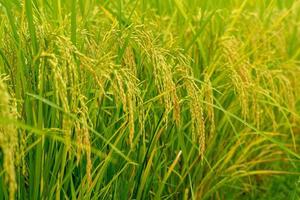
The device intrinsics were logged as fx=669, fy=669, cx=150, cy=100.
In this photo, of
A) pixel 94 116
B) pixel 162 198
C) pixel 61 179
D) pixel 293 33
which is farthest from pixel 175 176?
pixel 293 33

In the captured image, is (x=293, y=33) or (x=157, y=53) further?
(x=293, y=33)

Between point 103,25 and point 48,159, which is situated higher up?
point 103,25

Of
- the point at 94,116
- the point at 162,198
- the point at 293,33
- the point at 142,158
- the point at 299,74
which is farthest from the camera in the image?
the point at 293,33

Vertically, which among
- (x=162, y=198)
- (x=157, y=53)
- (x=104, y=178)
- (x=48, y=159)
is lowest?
(x=162, y=198)

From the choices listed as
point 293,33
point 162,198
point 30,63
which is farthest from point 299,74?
point 30,63

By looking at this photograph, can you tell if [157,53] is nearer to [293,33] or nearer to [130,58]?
[130,58]

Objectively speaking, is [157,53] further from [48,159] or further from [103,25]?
[103,25]

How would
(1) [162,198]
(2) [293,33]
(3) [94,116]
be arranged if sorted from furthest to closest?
(2) [293,33]
(1) [162,198]
(3) [94,116]
